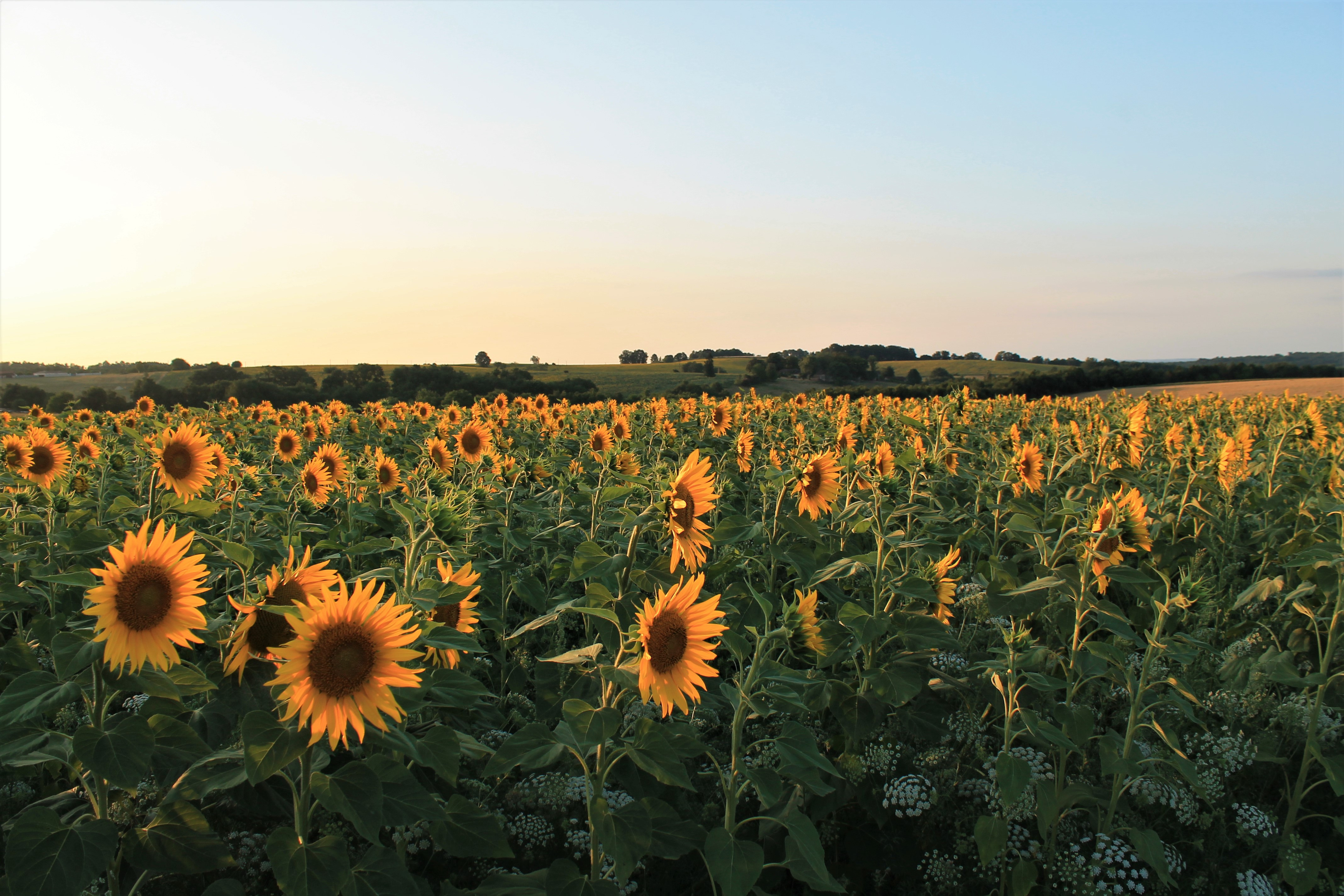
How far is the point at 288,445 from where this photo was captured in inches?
335

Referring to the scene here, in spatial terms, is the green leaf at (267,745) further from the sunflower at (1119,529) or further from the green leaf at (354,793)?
the sunflower at (1119,529)

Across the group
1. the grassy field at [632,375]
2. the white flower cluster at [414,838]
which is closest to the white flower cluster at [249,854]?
the white flower cluster at [414,838]

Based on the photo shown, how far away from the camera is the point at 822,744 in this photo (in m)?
3.80

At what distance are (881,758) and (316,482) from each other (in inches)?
189

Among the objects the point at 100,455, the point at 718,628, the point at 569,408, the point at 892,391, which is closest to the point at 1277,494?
the point at 718,628

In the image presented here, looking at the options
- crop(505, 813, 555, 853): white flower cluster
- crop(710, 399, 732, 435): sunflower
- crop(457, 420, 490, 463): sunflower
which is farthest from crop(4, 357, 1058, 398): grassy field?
crop(505, 813, 555, 853): white flower cluster

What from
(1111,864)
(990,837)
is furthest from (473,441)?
(1111,864)

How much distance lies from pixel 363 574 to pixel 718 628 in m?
1.16

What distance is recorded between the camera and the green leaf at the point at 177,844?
80.2 inches

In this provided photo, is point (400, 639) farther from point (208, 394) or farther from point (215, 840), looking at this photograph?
point (208, 394)

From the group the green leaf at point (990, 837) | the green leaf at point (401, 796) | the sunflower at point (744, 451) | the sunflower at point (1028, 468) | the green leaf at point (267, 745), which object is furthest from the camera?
the sunflower at point (744, 451)

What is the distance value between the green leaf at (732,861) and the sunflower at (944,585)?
4.65 feet

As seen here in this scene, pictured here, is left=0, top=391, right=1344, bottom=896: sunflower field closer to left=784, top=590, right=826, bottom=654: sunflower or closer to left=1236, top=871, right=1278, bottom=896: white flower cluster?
left=784, top=590, right=826, bottom=654: sunflower

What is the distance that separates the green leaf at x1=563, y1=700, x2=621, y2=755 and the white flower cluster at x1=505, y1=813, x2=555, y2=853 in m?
0.98
